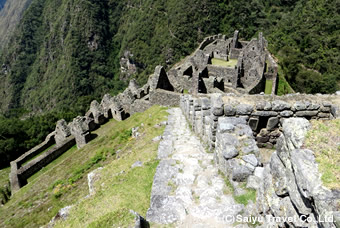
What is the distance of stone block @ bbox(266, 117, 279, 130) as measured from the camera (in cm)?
717

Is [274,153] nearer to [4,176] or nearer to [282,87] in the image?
[282,87]

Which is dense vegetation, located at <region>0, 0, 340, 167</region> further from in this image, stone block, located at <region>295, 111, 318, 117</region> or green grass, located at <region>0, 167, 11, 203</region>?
stone block, located at <region>295, 111, 318, 117</region>

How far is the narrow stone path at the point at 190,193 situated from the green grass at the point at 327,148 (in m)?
2.20

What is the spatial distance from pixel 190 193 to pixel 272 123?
349 centimetres

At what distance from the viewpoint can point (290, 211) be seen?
338 cm

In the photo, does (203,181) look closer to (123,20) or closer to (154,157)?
(154,157)

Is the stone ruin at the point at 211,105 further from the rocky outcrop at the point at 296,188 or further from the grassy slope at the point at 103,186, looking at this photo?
the rocky outcrop at the point at 296,188

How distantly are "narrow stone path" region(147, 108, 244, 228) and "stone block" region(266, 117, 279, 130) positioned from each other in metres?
2.02

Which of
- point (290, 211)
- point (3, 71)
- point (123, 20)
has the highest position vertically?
point (123, 20)

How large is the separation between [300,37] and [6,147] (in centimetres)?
4952

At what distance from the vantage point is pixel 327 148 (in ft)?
10.9

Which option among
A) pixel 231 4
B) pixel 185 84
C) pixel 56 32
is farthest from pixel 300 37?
pixel 56 32

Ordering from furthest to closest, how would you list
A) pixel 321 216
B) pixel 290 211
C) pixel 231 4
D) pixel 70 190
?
pixel 231 4 < pixel 70 190 < pixel 290 211 < pixel 321 216

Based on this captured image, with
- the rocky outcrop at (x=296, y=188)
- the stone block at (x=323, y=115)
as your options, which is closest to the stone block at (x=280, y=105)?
the stone block at (x=323, y=115)
